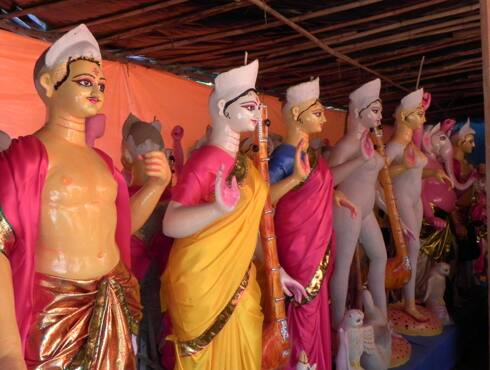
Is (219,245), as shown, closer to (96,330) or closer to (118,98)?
(96,330)

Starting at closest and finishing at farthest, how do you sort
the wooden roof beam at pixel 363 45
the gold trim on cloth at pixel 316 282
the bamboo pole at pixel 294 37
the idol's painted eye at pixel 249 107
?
the idol's painted eye at pixel 249 107, the gold trim on cloth at pixel 316 282, the bamboo pole at pixel 294 37, the wooden roof beam at pixel 363 45

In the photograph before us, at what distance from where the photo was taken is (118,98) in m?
3.87

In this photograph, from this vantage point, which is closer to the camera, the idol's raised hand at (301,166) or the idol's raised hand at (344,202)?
the idol's raised hand at (301,166)

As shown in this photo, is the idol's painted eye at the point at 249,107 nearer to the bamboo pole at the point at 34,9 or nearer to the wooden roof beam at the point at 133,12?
the wooden roof beam at the point at 133,12

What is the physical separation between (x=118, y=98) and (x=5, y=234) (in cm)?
252

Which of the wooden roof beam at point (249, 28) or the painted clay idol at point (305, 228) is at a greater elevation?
the wooden roof beam at point (249, 28)

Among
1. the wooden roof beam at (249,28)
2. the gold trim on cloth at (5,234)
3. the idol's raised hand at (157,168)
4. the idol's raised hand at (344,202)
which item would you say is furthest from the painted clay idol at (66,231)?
the wooden roof beam at (249,28)

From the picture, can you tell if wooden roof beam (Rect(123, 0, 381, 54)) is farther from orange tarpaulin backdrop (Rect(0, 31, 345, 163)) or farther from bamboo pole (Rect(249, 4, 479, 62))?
bamboo pole (Rect(249, 4, 479, 62))

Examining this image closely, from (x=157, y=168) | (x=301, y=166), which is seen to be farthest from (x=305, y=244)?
(x=157, y=168)

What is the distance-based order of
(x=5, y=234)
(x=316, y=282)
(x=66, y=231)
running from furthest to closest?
(x=316, y=282)
(x=66, y=231)
(x=5, y=234)

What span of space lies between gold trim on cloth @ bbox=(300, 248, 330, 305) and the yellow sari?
52 centimetres

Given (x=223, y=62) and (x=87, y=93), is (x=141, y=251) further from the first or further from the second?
(x=223, y=62)

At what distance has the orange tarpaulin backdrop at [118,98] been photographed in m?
3.16

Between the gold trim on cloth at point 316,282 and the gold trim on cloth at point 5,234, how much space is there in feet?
4.96
